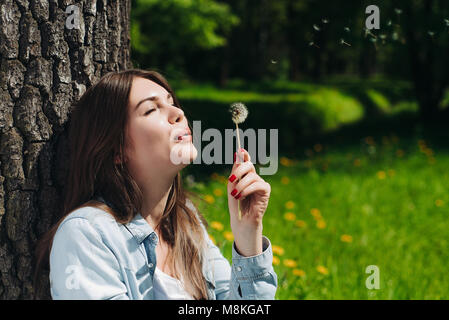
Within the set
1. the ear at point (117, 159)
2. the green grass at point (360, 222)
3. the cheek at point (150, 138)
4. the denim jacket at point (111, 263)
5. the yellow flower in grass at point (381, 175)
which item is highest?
the cheek at point (150, 138)

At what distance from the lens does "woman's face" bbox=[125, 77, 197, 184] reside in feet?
4.44

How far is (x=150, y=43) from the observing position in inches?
520

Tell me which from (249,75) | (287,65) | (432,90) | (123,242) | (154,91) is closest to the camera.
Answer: (123,242)

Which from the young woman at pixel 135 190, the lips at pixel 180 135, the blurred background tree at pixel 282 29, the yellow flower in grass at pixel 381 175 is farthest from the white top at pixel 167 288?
the yellow flower in grass at pixel 381 175

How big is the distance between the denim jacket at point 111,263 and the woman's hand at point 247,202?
0.04 metres

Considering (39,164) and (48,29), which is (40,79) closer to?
(48,29)

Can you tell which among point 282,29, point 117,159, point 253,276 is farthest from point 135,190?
point 282,29

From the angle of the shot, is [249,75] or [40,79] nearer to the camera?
[40,79]

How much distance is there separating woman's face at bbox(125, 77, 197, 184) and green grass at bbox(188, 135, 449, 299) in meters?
0.69

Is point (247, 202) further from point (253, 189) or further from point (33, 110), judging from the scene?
point (33, 110)

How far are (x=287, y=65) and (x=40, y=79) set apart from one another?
34599mm

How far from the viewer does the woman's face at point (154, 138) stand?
4.44 ft

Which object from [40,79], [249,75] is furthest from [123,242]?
[249,75]

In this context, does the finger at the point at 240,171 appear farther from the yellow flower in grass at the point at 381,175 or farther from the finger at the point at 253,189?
the yellow flower in grass at the point at 381,175
